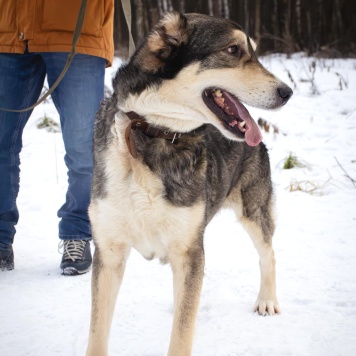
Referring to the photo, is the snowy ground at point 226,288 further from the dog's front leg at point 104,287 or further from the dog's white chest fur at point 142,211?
the dog's white chest fur at point 142,211

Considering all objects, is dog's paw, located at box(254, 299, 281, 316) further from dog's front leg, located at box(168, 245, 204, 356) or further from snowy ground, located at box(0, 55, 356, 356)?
dog's front leg, located at box(168, 245, 204, 356)

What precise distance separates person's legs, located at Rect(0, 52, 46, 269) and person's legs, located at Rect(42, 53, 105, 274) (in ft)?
0.42

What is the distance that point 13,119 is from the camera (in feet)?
10.6

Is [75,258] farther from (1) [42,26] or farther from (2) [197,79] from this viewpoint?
(2) [197,79]

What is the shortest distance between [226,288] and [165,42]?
66.3 inches

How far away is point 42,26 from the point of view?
304cm

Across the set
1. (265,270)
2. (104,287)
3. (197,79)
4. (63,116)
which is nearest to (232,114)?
(197,79)

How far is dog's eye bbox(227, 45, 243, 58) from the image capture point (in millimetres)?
2226

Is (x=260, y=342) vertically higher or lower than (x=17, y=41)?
lower

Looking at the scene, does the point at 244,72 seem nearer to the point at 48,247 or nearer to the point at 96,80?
the point at 96,80

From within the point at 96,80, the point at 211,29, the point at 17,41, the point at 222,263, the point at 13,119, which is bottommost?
the point at 222,263

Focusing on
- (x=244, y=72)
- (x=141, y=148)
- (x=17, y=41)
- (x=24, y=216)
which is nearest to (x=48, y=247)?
(x=24, y=216)

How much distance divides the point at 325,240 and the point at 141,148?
216cm

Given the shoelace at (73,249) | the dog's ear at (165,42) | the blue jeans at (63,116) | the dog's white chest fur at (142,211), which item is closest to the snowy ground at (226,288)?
the shoelace at (73,249)
